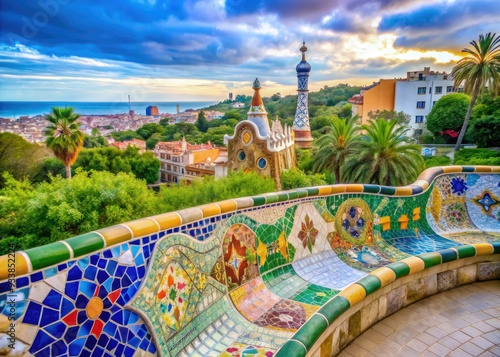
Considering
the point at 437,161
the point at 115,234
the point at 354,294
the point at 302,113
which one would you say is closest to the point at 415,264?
the point at 354,294

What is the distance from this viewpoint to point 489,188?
4570mm

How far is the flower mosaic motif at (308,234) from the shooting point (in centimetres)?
347

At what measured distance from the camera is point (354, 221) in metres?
3.88

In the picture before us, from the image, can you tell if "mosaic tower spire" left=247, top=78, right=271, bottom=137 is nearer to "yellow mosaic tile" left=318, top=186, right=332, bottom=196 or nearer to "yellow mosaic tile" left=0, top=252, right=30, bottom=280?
"yellow mosaic tile" left=318, top=186, right=332, bottom=196

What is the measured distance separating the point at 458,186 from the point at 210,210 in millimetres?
3487

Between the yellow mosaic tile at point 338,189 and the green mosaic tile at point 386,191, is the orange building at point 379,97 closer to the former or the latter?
the green mosaic tile at point 386,191

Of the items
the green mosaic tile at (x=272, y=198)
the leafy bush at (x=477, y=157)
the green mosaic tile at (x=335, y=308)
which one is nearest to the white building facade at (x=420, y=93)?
the leafy bush at (x=477, y=157)

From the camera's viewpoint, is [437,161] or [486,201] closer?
[486,201]

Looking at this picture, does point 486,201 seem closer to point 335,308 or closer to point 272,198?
point 272,198

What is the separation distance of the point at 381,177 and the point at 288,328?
9177 mm

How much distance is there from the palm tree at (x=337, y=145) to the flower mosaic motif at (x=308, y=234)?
10.3 meters

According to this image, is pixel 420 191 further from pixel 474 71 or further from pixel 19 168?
pixel 19 168

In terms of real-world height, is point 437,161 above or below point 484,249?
below

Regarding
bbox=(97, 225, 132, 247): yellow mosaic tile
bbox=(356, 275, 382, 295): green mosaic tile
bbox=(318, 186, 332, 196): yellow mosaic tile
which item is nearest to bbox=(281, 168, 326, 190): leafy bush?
bbox=(318, 186, 332, 196): yellow mosaic tile
